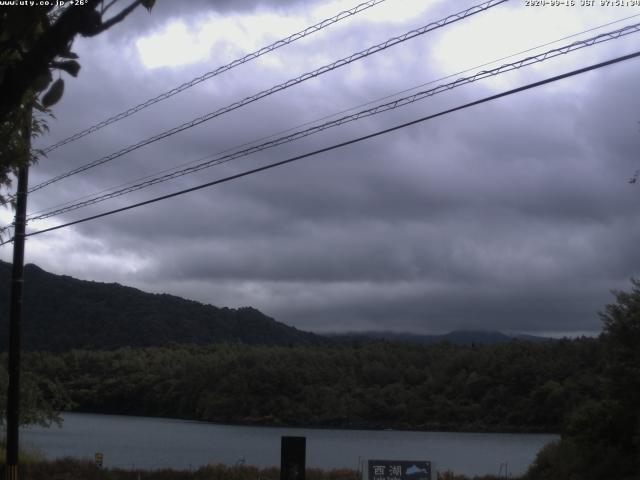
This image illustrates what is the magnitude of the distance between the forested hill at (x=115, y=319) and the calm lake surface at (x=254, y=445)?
1149 centimetres

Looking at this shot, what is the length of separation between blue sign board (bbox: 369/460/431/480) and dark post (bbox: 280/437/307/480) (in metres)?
1.40

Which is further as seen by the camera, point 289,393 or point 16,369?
point 289,393

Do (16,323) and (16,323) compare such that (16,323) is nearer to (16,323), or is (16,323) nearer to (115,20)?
(16,323)

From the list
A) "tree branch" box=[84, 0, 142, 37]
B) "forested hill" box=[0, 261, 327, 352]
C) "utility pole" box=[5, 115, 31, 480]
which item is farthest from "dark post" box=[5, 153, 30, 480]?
"forested hill" box=[0, 261, 327, 352]

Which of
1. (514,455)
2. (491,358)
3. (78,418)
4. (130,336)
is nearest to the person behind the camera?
(514,455)

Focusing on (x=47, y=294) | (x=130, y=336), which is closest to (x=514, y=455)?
(x=47, y=294)

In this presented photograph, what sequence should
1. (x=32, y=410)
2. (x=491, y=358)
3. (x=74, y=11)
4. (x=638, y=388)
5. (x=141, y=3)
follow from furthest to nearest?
(x=491, y=358), (x=32, y=410), (x=638, y=388), (x=141, y=3), (x=74, y=11)

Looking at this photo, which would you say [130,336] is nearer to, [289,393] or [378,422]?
[289,393]

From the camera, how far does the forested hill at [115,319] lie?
2726 inches

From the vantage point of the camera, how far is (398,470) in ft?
54.9

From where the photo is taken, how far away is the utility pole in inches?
774

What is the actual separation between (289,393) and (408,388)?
23.6 feet

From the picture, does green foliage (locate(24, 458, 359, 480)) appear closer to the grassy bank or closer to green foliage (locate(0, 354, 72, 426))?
the grassy bank

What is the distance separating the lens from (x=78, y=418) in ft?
173
